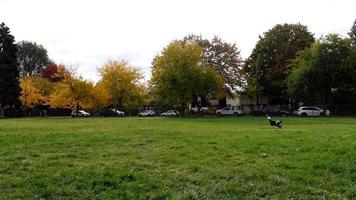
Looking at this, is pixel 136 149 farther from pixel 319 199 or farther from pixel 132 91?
pixel 132 91

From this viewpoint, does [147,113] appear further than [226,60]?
Yes

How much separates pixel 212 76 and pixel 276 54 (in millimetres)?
17037

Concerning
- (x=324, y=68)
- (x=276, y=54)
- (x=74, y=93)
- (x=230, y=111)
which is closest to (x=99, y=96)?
(x=74, y=93)

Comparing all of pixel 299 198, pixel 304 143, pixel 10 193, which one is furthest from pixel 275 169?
pixel 10 193

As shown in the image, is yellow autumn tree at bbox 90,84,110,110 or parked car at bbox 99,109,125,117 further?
parked car at bbox 99,109,125,117

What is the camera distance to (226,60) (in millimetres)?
74125

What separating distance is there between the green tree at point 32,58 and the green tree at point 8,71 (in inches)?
1742

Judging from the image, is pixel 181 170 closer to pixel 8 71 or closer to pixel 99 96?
pixel 99 96

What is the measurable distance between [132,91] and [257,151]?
223 ft

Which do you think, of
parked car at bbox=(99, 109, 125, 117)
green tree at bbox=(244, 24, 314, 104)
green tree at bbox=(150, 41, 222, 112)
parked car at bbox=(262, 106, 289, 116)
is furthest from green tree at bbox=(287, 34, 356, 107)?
parked car at bbox=(99, 109, 125, 117)

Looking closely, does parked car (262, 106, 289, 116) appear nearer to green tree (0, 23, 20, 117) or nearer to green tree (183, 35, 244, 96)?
green tree (183, 35, 244, 96)

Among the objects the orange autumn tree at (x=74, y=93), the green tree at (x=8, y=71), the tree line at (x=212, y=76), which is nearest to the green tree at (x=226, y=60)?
the tree line at (x=212, y=76)

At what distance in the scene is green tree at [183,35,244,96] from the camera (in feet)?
243

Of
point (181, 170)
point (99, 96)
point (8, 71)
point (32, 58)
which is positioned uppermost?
point (32, 58)
